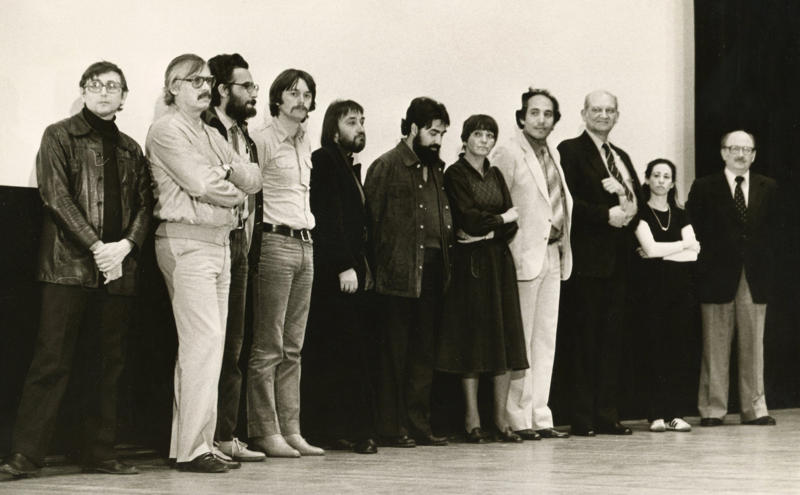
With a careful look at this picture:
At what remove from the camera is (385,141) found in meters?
6.44

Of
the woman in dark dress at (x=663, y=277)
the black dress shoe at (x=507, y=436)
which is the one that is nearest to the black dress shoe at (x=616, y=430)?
the woman in dark dress at (x=663, y=277)

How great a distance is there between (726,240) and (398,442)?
2.53 metres

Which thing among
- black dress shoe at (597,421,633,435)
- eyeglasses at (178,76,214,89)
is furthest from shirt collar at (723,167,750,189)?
eyeglasses at (178,76,214,89)

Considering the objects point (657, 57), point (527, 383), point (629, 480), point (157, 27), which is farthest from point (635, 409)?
point (157, 27)

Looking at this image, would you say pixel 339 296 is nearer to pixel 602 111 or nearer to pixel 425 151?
pixel 425 151

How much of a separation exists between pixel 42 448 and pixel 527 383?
2.54 m

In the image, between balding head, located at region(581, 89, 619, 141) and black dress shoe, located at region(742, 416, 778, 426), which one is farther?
black dress shoe, located at region(742, 416, 778, 426)

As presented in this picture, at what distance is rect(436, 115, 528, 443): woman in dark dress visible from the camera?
19.6 ft

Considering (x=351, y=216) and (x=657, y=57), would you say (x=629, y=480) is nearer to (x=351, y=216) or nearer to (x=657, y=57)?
(x=351, y=216)

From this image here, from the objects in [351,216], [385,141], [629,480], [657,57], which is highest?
[657,57]

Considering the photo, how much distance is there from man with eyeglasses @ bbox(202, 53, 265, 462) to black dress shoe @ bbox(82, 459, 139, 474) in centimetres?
46

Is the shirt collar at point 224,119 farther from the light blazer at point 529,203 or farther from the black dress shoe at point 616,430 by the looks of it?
the black dress shoe at point 616,430

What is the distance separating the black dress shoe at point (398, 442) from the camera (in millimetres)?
5684

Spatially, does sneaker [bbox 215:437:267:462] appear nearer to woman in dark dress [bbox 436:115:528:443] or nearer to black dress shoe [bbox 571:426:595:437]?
woman in dark dress [bbox 436:115:528:443]
